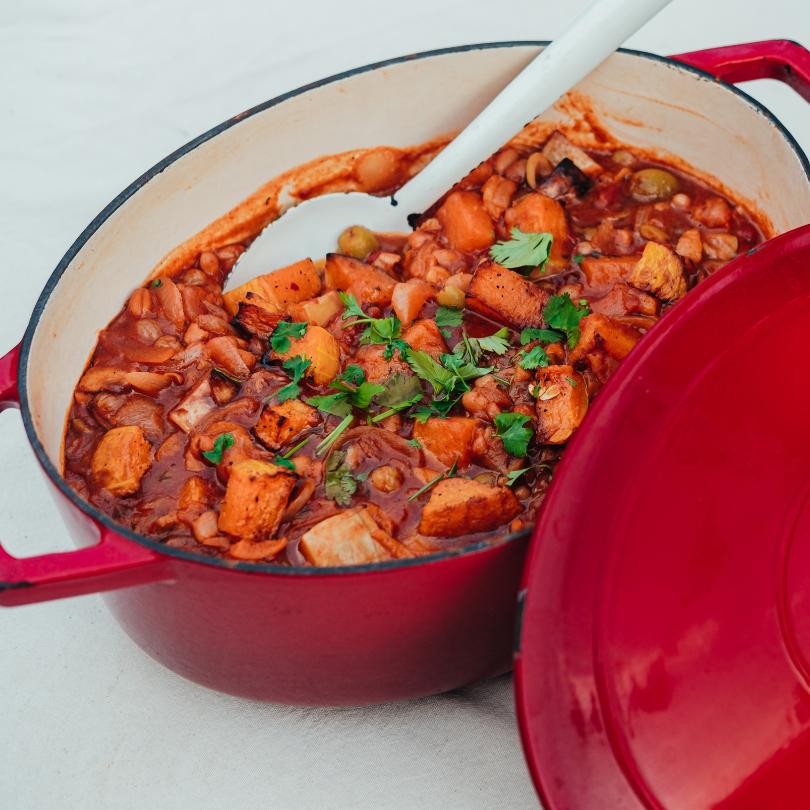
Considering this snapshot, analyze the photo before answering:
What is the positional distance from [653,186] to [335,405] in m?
1.08

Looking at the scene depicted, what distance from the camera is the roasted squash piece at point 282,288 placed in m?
2.74

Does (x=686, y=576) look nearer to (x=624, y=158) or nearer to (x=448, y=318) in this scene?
(x=448, y=318)

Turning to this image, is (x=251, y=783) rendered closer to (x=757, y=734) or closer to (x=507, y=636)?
(x=507, y=636)

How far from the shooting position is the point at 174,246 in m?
2.86

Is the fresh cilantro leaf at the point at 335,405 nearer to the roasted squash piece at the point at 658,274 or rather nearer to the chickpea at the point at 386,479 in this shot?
the chickpea at the point at 386,479

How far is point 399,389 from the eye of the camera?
2.43 m

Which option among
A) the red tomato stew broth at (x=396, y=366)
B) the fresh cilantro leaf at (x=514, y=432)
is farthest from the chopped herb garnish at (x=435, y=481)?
the fresh cilantro leaf at (x=514, y=432)

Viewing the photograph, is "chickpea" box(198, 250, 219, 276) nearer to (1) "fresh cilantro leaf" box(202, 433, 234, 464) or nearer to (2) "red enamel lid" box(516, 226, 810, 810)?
(1) "fresh cilantro leaf" box(202, 433, 234, 464)

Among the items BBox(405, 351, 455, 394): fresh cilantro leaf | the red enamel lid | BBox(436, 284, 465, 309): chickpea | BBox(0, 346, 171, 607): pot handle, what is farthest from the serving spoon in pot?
BBox(0, 346, 171, 607): pot handle

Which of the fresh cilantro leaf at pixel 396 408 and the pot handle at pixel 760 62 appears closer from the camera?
the fresh cilantro leaf at pixel 396 408

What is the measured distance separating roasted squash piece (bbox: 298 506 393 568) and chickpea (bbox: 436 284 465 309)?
2.28 feet

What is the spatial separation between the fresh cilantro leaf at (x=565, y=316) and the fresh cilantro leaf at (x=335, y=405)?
1.56ft

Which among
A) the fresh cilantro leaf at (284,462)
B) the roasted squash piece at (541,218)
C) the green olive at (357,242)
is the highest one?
the roasted squash piece at (541,218)

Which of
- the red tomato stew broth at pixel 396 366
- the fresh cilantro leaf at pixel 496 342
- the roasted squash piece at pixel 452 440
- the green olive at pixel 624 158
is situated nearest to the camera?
the red tomato stew broth at pixel 396 366
